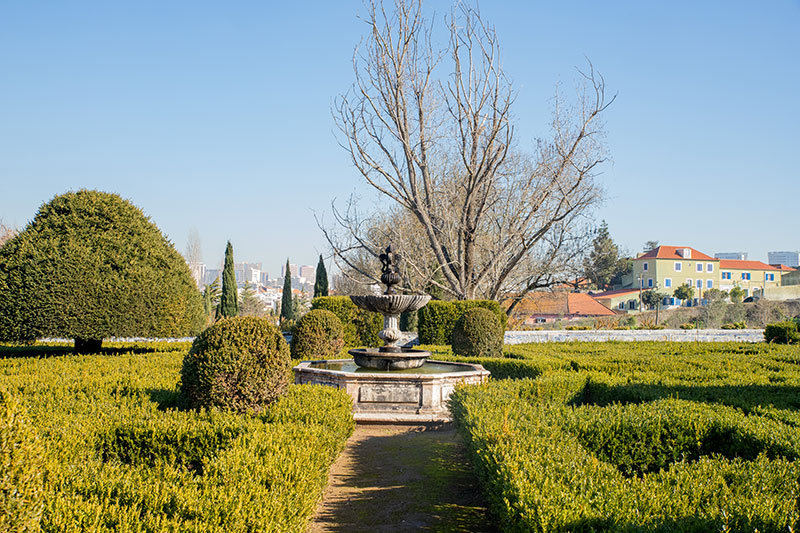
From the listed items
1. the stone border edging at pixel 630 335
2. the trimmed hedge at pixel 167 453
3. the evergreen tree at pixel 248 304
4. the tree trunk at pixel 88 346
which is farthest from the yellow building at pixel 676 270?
the trimmed hedge at pixel 167 453

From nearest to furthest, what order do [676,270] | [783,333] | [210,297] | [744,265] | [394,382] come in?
[394,382], [783,333], [210,297], [676,270], [744,265]

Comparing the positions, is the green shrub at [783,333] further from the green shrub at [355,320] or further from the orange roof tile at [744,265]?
the orange roof tile at [744,265]

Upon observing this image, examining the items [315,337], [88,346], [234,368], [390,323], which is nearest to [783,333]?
[390,323]

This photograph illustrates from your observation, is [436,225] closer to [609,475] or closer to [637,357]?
[637,357]

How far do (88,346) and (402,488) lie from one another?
373 inches

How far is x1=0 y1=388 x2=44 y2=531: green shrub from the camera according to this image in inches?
95.5

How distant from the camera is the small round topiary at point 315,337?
1266cm

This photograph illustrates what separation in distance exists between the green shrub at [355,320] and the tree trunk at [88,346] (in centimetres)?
687

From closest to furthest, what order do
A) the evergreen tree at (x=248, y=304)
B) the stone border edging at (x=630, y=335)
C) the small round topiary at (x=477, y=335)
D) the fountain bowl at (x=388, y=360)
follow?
the fountain bowl at (x=388, y=360) → the small round topiary at (x=477, y=335) → the stone border edging at (x=630, y=335) → the evergreen tree at (x=248, y=304)

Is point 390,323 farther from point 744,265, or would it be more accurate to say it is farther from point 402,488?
point 744,265

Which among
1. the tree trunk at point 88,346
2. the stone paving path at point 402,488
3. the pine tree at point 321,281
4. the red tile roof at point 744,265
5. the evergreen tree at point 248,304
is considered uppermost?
the red tile roof at point 744,265

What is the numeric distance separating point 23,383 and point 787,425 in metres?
8.53

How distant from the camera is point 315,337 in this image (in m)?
12.7

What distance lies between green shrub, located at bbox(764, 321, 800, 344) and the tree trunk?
1941 cm
